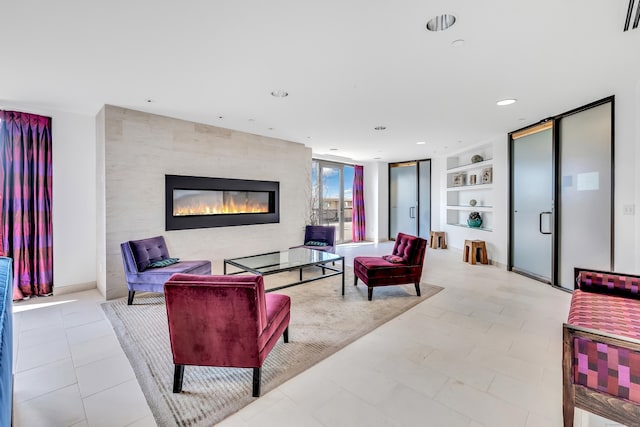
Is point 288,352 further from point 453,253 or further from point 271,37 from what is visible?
point 453,253

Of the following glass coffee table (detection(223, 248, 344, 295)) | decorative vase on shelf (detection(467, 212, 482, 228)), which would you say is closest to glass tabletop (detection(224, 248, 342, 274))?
glass coffee table (detection(223, 248, 344, 295))

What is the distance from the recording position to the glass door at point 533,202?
4523 mm

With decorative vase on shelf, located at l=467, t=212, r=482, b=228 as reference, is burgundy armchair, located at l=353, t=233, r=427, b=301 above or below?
below

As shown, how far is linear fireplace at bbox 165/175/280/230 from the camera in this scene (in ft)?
14.8

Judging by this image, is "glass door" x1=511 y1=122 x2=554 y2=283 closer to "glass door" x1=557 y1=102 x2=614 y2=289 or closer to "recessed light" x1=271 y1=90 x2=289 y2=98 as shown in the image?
"glass door" x1=557 y1=102 x2=614 y2=289

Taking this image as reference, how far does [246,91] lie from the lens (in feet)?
11.1

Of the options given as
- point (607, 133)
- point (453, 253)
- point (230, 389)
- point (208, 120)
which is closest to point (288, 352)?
point (230, 389)

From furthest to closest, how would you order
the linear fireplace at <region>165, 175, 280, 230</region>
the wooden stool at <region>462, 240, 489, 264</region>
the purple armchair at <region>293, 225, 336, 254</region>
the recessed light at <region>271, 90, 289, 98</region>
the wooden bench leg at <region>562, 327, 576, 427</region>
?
the wooden stool at <region>462, 240, 489, 264</region>
the purple armchair at <region>293, 225, 336, 254</region>
the linear fireplace at <region>165, 175, 280, 230</region>
the recessed light at <region>271, 90, 289, 98</region>
the wooden bench leg at <region>562, 327, 576, 427</region>

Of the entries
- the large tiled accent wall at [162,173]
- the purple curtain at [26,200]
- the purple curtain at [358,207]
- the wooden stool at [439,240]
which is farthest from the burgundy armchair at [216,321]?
the purple curtain at [358,207]

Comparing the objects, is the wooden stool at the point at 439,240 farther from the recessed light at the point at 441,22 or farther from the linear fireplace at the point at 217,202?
the recessed light at the point at 441,22

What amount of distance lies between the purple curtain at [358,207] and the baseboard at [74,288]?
6721 millimetres

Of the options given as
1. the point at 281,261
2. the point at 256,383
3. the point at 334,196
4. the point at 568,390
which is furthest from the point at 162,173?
the point at 334,196

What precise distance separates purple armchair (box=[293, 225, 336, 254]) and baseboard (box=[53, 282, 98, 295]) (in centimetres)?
336

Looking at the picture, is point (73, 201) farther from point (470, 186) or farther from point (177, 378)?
point (470, 186)
